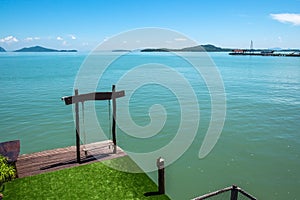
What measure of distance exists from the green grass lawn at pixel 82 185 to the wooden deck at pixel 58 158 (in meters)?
0.46

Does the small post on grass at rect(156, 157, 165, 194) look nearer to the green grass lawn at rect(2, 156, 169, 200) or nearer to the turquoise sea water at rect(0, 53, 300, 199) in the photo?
the green grass lawn at rect(2, 156, 169, 200)

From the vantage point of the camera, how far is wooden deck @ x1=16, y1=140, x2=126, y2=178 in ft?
29.8

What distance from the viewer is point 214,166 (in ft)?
38.8

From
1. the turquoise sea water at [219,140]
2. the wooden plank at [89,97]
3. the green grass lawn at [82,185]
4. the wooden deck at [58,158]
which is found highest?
the wooden plank at [89,97]

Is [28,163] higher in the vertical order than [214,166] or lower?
higher

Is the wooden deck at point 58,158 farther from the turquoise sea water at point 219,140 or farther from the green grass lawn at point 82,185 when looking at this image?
the turquoise sea water at point 219,140

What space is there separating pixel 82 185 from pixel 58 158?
7.80 ft

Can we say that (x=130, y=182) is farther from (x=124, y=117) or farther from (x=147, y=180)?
(x=124, y=117)

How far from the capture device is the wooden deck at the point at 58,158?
908cm

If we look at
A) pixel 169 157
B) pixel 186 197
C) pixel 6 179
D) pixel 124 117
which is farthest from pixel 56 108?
pixel 186 197

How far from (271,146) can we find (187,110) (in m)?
8.87

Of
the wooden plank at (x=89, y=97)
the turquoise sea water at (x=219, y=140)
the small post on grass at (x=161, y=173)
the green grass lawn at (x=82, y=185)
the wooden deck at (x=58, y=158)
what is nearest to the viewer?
the green grass lawn at (x=82, y=185)

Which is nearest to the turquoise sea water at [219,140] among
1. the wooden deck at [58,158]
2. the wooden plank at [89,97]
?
the wooden deck at [58,158]

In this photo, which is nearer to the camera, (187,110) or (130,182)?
(130,182)
